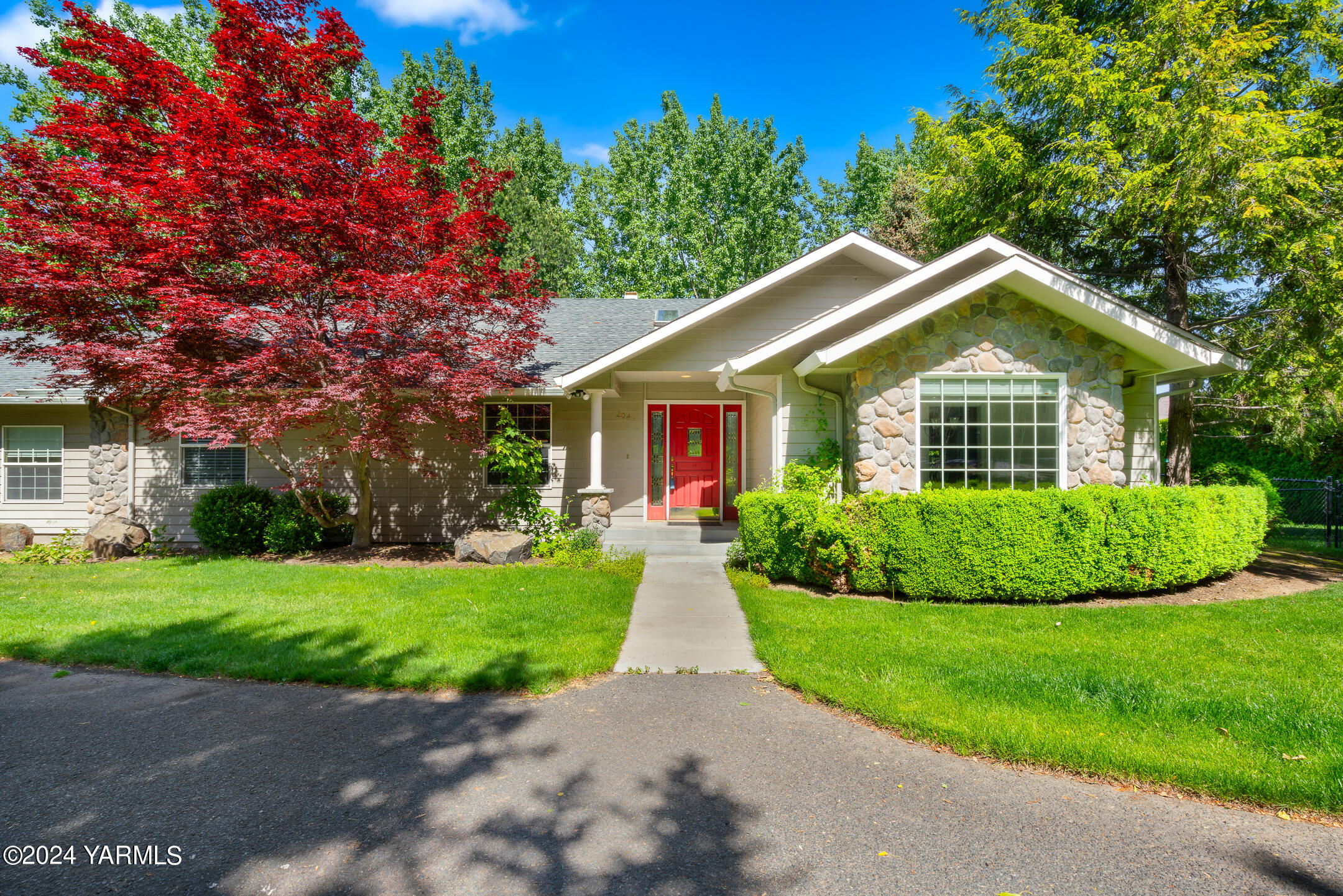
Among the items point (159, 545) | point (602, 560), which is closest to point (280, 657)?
point (602, 560)

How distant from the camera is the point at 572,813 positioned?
9.37 feet

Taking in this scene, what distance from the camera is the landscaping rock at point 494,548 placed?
9523mm

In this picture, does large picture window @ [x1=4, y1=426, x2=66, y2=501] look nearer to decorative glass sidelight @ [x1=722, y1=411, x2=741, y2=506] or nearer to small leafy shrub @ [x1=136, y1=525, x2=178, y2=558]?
small leafy shrub @ [x1=136, y1=525, x2=178, y2=558]

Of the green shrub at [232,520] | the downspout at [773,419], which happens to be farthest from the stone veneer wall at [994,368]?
the green shrub at [232,520]

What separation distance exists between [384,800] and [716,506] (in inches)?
362

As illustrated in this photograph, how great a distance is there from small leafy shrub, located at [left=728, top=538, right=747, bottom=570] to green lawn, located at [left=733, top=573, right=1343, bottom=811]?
2005 millimetres

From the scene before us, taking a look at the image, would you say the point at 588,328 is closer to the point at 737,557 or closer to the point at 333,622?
the point at 737,557

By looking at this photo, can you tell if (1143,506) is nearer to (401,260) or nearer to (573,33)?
(401,260)

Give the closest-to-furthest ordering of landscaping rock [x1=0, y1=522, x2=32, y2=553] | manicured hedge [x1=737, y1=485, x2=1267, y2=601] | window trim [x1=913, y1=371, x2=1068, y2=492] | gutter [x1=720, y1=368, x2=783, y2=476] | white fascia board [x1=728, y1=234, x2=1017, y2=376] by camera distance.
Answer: manicured hedge [x1=737, y1=485, x2=1267, y2=601], white fascia board [x1=728, y1=234, x2=1017, y2=376], window trim [x1=913, y1=371, x2=1068, y2=492], gutter [x1=720, y1=368, x2=783, y2=476], landscaping rock [x1=0, y1=522, x2=32, y2=553]

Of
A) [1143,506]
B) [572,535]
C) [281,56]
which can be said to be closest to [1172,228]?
[1143,506]

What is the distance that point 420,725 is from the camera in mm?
3801

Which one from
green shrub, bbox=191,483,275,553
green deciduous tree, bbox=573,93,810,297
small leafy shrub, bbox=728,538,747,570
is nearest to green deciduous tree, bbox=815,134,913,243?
green deciduous tree, bbox=573,93,810,297

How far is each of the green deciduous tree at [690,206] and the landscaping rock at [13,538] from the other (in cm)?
1978

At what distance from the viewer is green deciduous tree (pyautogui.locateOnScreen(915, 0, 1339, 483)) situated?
8.30 metres
